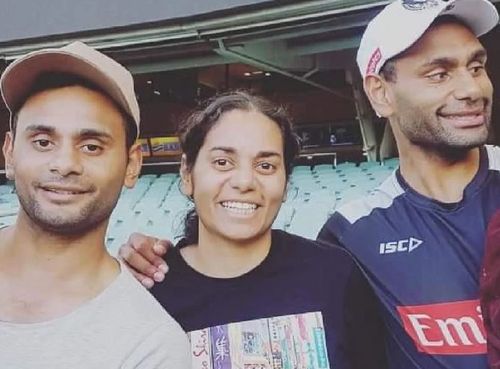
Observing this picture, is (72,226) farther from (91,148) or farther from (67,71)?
(67,71)

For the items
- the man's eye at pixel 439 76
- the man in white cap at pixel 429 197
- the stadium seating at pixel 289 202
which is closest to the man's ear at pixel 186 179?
the man in white cap at pixel 429 197

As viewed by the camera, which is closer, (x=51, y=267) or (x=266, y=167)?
(x=51, y=267)

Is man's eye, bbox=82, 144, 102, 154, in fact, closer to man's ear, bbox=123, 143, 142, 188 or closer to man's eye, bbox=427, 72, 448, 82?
man's ear, bbox=123, 143, 142, 188

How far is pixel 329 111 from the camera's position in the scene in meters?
8.73

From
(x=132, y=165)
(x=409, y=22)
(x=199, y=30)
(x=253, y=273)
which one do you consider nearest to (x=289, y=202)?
(x=199, y=30)

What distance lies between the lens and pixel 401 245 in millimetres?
1575

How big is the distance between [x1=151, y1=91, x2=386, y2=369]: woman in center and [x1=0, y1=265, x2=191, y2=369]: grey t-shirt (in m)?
0.15

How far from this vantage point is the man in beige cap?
1209mm

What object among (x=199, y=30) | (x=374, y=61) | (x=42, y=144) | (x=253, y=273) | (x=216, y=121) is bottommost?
(x=253, y=273)

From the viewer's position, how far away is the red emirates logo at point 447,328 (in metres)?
1.45

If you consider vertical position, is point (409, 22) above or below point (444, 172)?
above

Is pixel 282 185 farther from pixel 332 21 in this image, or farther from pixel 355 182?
pixel 355 182

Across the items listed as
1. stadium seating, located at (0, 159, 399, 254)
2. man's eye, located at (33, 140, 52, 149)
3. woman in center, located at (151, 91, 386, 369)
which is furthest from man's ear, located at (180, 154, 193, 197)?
stadium seating, located at (0, 159, 399, 254)

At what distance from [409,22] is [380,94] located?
7.3 inches
